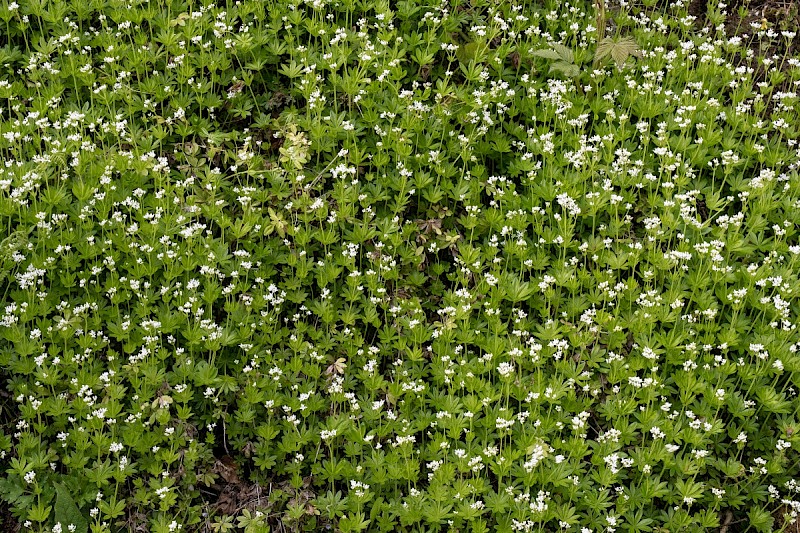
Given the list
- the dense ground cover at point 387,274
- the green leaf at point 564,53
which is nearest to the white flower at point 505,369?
the dense ground cover at point 387,274

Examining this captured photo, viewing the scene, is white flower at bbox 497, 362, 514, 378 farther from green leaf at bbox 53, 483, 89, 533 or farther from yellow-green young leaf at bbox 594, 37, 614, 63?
yellow-green young leaf at bbox 594, 37, 614, 63

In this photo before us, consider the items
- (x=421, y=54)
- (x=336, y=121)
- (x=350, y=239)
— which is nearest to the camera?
(x=350, y=239)

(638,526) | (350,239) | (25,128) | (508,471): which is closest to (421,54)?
(350,239)

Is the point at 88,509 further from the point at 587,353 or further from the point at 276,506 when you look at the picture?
the point at 587,353

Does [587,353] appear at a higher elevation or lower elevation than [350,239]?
lower

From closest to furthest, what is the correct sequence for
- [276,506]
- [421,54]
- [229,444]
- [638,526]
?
[638,526] < [276,506] < [229,444] < [421,54]

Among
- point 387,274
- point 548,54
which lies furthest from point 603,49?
point 387,274

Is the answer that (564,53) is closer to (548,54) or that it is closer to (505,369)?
(548,54)

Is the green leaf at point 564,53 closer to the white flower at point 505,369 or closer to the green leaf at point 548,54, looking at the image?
the green leaf at point 548,54
